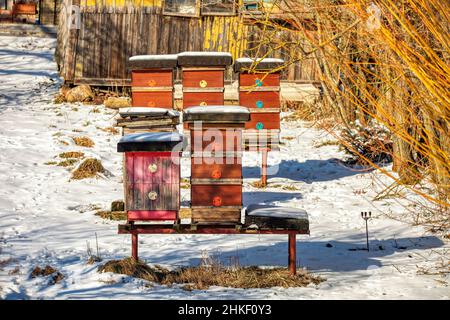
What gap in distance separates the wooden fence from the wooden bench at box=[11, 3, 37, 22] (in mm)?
11798

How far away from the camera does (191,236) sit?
9.02 metres

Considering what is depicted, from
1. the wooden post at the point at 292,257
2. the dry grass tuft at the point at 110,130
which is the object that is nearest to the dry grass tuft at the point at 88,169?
the dry grass tuft at the point at 110,130

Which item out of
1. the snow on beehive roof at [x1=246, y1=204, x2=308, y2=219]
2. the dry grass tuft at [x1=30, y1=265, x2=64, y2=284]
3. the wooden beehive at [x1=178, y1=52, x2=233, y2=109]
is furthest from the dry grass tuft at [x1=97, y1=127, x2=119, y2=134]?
the dry grass tuft at [x1=30, y1=265, x2=64, y2=284]

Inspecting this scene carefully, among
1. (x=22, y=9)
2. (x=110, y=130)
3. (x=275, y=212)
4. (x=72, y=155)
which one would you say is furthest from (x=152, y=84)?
(x=22, y=9)

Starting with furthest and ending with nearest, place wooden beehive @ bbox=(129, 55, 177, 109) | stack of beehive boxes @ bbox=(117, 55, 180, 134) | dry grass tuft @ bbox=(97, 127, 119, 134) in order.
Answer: dry grass tuft @ bbox=(97, 127, 119, 134)
wooden beehive @ bbox=(129, 55, 177, 109)
stack of beehive boxes @ bbox=(117, 55, 180, 134)

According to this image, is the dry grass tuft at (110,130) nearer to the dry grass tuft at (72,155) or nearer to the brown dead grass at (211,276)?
the dry grass tuft at (72,155)

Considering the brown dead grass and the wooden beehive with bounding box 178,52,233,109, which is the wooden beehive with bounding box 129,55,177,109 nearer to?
the wooden beehive with bounding box 178,52,233,109

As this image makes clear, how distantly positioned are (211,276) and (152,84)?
5.84 meters

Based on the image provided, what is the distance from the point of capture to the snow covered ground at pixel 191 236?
674cm

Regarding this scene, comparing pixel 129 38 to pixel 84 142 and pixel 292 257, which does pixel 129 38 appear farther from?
pixel 292 257

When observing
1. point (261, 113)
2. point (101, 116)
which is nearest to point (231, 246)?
point (261, 113)

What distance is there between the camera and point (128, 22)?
1920 cm

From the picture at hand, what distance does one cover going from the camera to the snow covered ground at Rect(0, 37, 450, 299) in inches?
265

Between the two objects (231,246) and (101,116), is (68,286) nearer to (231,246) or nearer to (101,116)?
(231,246)
